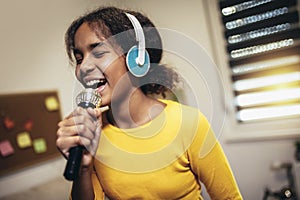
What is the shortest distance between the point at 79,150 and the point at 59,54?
0.25m

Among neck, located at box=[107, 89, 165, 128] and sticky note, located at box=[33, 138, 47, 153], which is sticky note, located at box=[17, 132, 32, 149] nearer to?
sticky note, located at box=[33, 138, 47, 153]

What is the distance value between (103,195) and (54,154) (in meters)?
0.14

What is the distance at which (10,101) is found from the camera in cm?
57

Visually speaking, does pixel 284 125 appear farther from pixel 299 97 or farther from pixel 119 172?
pixel 119 172

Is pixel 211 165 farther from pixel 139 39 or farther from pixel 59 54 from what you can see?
pixel 59 54

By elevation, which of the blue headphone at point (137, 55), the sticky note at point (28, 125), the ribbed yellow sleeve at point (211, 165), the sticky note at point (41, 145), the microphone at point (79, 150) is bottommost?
the ribbed yellow sleeve at point (211, 165)

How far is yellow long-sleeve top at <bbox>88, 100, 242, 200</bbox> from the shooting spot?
1.57ft

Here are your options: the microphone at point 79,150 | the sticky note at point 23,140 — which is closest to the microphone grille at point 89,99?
the microphone at point 79,150

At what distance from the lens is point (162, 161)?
49 centimetres

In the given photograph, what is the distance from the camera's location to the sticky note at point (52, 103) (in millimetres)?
572

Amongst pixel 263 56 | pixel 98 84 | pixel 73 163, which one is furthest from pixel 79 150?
pixel 263 56

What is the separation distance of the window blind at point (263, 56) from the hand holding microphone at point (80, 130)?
0.29 m

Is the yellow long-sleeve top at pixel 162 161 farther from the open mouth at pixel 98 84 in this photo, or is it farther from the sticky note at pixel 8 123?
the sticky note at pixel 8 123

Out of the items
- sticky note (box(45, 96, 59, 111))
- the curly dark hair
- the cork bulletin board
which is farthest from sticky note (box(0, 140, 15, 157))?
the curly dark hair
